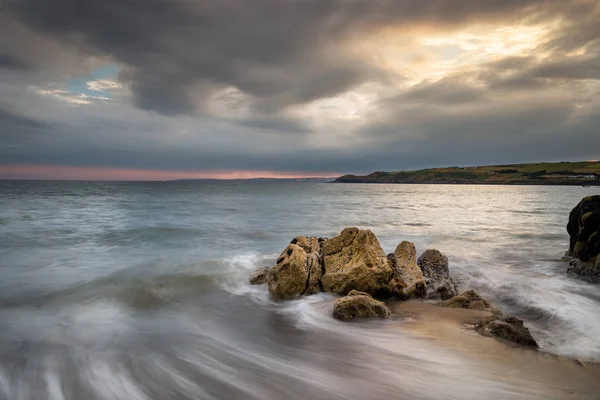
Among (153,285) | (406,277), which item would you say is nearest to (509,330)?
(406,277)

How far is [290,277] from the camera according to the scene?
30.9 feet

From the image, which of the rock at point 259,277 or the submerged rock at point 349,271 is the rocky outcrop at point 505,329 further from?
the rock at point 259,277

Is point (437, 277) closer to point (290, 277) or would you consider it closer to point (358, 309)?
point (358, 309)

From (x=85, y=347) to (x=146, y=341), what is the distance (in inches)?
46.2

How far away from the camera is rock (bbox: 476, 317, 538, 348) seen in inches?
246

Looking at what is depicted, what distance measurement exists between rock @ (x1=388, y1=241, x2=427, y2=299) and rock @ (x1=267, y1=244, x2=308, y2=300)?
8.11ft

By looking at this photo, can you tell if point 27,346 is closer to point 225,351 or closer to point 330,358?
point 225,351

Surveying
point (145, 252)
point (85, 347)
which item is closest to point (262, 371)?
point (85, 347)

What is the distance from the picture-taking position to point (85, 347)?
22.2ft

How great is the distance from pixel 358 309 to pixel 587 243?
1013 cm

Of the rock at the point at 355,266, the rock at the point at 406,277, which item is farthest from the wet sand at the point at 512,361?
the rock at the point at 355,266

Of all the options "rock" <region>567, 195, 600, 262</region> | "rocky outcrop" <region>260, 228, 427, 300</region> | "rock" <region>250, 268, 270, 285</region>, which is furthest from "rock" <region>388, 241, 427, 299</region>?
"rock" <region>567, 195, 600, 262</region>

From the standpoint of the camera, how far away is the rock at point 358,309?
767 centimetres

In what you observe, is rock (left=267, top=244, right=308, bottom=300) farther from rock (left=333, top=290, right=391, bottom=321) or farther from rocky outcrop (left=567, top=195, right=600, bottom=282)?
rocky outcrop (left=567, top=195, right=600, bottom=282)
